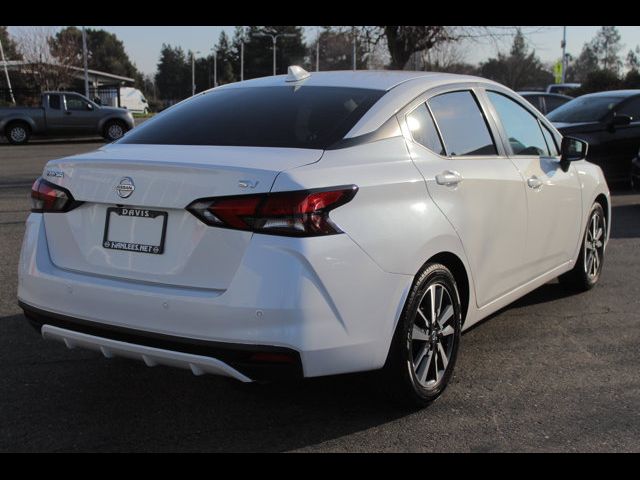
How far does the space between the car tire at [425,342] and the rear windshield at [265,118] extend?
85 cm

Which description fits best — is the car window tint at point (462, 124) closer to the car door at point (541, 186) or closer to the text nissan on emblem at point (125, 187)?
the car door at point (541, 186)

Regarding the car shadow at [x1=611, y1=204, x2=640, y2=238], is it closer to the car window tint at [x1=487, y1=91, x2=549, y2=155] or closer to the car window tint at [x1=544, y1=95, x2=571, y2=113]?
the car window tint at [x1=487, y1=91, x2=549, y2=155]

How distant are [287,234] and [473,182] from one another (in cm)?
146

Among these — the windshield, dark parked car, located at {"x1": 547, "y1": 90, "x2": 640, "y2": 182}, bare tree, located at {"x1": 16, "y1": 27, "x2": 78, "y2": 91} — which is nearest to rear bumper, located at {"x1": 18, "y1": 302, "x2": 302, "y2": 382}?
dark parked car, located at {"x1": 547, "y1": 90, "x2": 640, "y2": 182}

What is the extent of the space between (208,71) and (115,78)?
36.2 meters

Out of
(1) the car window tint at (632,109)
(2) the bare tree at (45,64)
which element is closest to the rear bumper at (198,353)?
(1) the car window tint at (632,109)

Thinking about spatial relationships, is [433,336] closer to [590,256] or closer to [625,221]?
[590,256]

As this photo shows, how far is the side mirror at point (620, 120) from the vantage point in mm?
11562

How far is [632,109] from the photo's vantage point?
12.4m

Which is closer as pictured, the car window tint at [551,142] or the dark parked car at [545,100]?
the car window tint at [551,142]

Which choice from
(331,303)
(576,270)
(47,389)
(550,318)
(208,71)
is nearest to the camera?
(331,303)
